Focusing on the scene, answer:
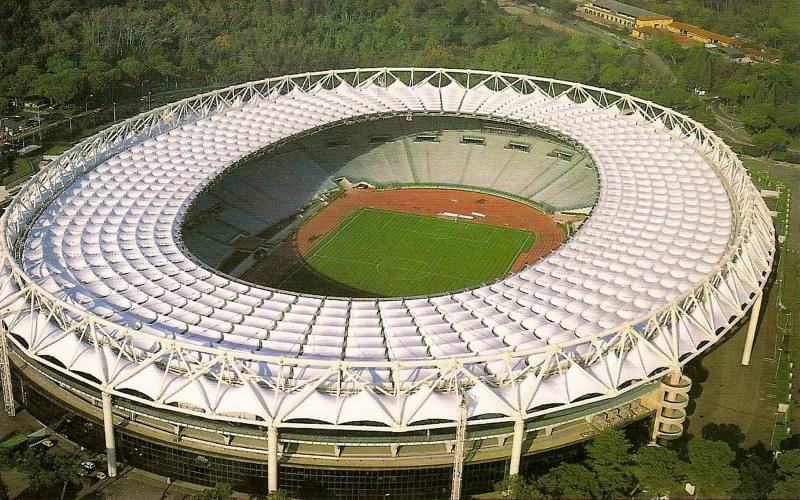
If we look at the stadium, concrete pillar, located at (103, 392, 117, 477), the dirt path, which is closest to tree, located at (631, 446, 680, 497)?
Result: the stadium

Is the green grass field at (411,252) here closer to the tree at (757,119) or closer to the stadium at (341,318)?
the stadium at (341,318)

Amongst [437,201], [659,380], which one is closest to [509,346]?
[659,380]

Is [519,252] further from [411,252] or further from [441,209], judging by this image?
[441,209]

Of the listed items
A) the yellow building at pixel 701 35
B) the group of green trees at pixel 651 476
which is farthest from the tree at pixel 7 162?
the yellow building at pixel 701 35

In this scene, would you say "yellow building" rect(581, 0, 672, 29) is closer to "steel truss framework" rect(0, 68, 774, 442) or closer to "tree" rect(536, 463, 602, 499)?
"steel truss framework" rect(0, 68, 774, 442)

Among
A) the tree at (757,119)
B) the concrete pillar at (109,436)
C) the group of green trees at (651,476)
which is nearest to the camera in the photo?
the group of green trees at (651,476)

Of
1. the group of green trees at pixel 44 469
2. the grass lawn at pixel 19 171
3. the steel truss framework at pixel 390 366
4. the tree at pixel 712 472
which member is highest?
the steel truss framework at pixel 390 366

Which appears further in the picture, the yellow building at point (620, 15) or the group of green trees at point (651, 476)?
the yellow building at point (620, 15)

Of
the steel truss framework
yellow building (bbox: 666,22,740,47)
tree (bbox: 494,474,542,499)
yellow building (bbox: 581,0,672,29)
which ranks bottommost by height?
tree (bbox: 494,474,542,499)

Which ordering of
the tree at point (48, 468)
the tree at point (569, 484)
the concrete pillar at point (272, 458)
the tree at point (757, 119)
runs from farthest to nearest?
the tree at point (757, 119) → the tree at point (48, 468) → the tree at point (569, 484) → the concrete pillar at point (272, 458)
